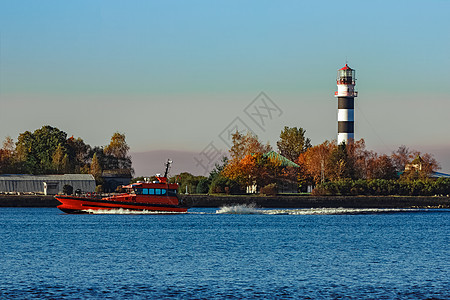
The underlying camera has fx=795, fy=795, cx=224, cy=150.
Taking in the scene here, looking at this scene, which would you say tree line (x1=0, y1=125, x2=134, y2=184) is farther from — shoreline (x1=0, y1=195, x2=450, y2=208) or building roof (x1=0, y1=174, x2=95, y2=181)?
shoreline (x1=0, y1=195, x2=450, y2=208)

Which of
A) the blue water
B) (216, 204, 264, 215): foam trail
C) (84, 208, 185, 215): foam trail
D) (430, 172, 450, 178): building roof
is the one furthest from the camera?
(430, 172, 450, 178): building roof

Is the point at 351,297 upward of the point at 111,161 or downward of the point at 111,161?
downward

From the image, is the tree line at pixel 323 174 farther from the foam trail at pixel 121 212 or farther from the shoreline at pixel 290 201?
the foam trail at pixel 121 212

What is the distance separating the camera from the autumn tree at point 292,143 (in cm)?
17150

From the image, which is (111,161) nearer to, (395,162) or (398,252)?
(395,162)

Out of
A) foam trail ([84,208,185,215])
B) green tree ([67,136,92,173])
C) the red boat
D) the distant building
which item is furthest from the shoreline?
green tree ([67,136,92,173])

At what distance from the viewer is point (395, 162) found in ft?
538

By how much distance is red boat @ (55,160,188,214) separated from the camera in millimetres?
94625

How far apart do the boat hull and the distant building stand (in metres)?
34.0

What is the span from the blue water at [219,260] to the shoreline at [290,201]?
3436 cm

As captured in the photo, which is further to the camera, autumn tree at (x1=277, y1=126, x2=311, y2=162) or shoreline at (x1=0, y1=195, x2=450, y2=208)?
autumn tree at (x1=277, y1=126, x2=311, y2=162)

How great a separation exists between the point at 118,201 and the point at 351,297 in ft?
209

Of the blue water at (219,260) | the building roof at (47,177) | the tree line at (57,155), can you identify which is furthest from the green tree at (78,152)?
the blue water at (219,260)

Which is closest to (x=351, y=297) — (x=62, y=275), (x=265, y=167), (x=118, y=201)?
(x=62, y=275)
